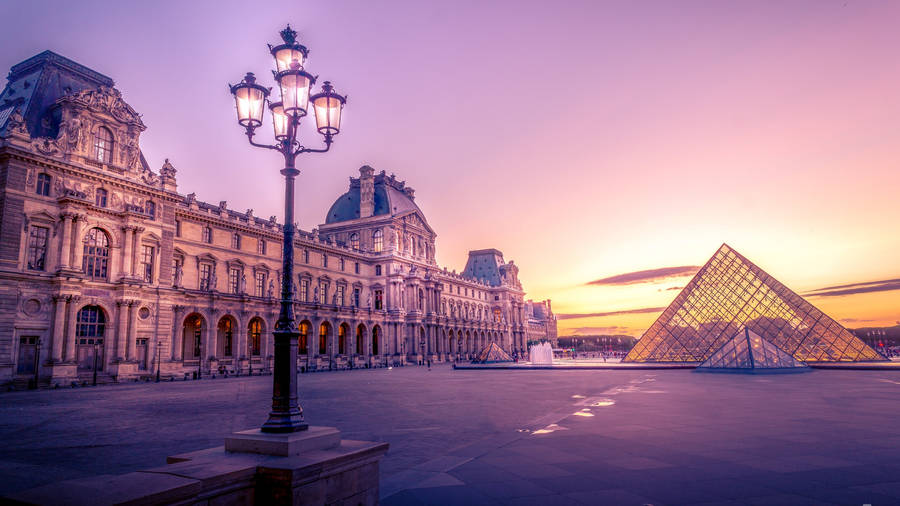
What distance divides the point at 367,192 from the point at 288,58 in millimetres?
61084

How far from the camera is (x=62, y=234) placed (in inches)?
1123

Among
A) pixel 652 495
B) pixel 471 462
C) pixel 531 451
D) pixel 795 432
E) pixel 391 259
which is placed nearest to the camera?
pixel 652 495

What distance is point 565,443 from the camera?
883 cm

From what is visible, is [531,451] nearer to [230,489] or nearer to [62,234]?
[230,489]

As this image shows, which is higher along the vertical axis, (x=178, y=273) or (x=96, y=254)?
(x=96, y=254)

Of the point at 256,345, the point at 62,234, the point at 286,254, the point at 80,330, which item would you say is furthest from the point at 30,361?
the point at 286,254

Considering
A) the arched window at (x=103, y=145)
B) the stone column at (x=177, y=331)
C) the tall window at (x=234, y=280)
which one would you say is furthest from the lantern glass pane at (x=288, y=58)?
the tall window at (x=234, y=280)

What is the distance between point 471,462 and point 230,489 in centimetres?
428

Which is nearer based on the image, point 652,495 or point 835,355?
point 652,495

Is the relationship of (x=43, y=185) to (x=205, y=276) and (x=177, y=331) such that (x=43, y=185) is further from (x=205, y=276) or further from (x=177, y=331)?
(x=205, y=276)

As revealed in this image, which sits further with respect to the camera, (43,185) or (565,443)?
(43,185)

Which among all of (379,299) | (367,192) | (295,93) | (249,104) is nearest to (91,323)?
(249,104)

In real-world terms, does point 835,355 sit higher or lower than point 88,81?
lower

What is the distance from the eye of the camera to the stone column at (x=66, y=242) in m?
28.3
